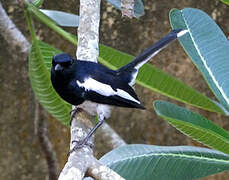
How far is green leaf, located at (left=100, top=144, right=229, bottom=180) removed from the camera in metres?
1.74

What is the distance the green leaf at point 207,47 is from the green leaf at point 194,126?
0.32ft

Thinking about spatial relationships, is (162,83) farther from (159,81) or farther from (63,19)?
(63,19)

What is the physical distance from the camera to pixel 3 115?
3.02 m

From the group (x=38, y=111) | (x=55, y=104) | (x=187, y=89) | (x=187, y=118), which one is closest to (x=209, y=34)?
(x=187, y=89)

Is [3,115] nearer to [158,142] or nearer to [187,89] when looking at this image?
[158,142]

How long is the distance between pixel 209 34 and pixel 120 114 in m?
1.08

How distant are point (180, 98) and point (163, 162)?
395 mm

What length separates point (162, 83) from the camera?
7.13 ft

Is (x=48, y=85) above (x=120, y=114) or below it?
above

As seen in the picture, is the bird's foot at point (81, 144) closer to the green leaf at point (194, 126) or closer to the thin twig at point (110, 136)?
the green leaf at point (194, 126)

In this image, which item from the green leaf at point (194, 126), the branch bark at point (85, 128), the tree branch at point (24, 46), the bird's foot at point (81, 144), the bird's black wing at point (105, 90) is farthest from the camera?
the tree branch at point (24, 46)

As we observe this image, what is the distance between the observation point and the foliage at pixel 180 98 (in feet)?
5.77

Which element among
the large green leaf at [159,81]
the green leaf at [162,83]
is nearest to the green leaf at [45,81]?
the large green leaf at [159,81]

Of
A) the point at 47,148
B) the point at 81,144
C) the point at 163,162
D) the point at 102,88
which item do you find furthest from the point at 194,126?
the point at 47,148
